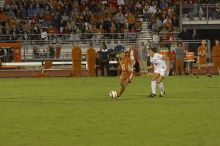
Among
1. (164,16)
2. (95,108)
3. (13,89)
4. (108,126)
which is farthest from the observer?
(164,16)

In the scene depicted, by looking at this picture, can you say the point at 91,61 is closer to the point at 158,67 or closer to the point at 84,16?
the point at 84,16

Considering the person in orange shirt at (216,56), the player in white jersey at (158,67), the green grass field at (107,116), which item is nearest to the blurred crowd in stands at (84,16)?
the person in orange shirt at (216,56)

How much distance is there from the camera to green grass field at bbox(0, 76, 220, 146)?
1538 centimetres

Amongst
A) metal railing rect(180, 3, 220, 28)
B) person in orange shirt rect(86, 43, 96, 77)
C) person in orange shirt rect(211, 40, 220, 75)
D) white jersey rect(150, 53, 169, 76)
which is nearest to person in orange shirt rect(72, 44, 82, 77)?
person in orange shirt rect(86, 43, 96, 77)

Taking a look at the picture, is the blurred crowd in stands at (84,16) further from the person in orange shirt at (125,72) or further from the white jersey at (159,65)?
the person in orange shirt at (125,72)

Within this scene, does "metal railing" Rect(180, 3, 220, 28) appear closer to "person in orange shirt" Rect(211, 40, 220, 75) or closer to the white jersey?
"person in orange shirt" Rect(211, 40, 220, 75)

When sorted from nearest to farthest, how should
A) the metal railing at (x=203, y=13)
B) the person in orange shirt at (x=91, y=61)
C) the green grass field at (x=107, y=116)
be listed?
the green grass field at (x=107, y=116) < the person in orange shirt at (x=91, y=61) < the metal railing at (x=203, y=13)

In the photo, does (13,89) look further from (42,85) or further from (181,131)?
(181,131)

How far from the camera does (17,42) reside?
45.7 metres

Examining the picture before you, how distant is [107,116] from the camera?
64.6 feet

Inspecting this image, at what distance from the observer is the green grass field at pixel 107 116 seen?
50.4ft

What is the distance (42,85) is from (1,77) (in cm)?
780

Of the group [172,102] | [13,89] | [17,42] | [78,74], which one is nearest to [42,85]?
[13,89]

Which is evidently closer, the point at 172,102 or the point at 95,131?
the point at 95,131
